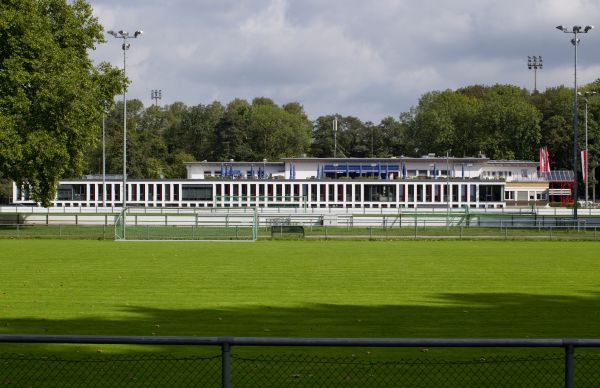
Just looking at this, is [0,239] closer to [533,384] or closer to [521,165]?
[533,384]

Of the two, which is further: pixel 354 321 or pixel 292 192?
pixel 292 192

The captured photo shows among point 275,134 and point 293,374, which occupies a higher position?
point 275,134

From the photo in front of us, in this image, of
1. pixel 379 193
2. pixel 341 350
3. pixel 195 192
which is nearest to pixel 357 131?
pixel 379 193

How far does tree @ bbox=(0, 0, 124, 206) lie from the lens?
1961 inches

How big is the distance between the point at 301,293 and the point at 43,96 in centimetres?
3470

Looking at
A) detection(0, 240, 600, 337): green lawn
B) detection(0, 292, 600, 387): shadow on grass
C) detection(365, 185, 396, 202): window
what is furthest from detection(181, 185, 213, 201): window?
detection(0, 292, 600, 387): shadow on grass

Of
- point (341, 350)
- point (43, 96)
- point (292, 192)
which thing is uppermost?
point (43, 96)

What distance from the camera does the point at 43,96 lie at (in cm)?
5097

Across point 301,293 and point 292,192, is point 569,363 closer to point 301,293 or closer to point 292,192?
point 301,293

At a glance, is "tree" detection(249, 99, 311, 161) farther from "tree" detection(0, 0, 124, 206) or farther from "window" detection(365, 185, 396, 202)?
"tree" detection(0, 0, 124, 206)

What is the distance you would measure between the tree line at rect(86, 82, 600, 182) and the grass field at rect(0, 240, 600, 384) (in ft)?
307

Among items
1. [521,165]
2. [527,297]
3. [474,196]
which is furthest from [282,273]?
[521,165]

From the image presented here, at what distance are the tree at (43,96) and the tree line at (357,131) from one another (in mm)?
68727

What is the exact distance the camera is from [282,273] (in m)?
27.5
